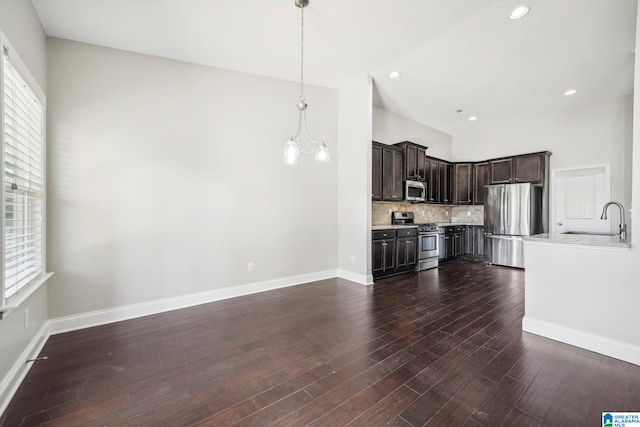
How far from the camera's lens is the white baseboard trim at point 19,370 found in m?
1.69

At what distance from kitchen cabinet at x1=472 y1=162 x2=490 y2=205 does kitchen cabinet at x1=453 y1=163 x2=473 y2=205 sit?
87mm

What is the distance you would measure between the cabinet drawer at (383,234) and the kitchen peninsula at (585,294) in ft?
6.76

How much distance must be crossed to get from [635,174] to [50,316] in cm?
541

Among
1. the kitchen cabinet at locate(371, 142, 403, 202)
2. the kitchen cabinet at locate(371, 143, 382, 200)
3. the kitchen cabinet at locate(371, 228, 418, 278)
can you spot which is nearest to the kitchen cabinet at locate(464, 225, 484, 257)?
the kitchen cabinet at locate(371, 228, 418, 278)

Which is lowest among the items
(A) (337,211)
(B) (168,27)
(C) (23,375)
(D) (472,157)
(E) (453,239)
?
(C) (23,375)

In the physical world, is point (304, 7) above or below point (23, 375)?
above

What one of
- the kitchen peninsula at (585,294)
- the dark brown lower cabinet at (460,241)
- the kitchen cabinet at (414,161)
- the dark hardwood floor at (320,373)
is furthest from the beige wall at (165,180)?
the dark brown lower cabinet at (460,241)

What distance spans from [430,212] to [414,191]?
4.74ft

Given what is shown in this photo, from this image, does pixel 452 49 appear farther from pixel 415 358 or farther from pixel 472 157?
pixel 472 157

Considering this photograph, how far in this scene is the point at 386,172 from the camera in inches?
196

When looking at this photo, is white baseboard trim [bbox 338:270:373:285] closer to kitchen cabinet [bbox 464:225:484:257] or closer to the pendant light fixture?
the pendant light fixture

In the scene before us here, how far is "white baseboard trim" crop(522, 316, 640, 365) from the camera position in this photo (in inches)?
82.4

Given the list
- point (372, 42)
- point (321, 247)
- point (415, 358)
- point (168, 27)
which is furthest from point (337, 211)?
point (168, 27)

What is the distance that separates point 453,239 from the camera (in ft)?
20.2
